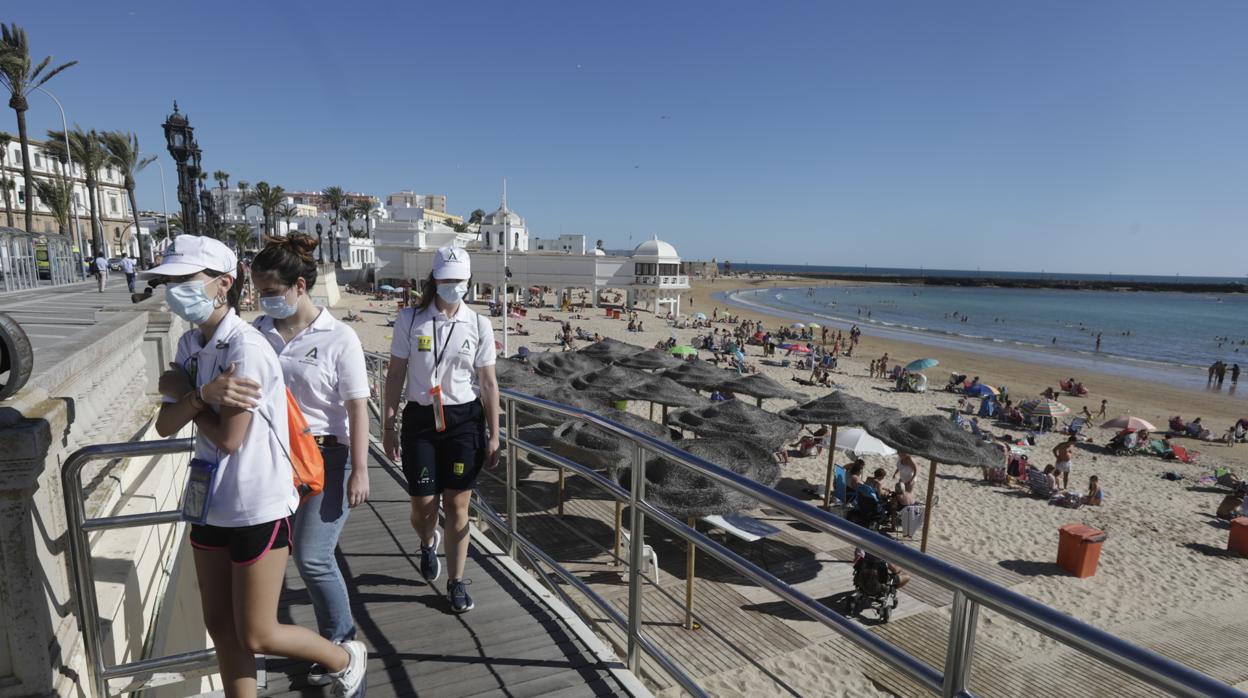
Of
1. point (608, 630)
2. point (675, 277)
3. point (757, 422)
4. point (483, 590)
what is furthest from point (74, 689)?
point (675, 277)

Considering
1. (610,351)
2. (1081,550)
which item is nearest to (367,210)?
(610,351)

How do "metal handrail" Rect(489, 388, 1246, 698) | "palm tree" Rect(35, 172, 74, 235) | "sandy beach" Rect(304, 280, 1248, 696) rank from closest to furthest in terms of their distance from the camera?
"metal handrail" Rect(489, 388, 1246, 698) < "sandy beach" Rect(304, 280, 1248, 696) < "palm tree" Rect(35, 172, 74, 235)

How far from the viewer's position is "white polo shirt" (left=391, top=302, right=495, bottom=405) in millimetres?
3195

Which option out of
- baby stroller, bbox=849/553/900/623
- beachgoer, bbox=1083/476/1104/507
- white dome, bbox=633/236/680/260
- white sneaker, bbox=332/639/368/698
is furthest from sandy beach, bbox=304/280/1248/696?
white dome, bbox=633/236/680/260

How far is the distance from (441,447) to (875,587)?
261 inches

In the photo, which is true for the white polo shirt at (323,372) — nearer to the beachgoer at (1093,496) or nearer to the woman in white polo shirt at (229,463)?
the woman in white polo shirt at (229,463)

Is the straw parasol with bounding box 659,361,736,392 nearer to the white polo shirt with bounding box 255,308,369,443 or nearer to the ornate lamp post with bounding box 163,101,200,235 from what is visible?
the ornate lamp post with bounding box 163,101,200,235

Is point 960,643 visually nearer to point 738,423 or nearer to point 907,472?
point 738,423

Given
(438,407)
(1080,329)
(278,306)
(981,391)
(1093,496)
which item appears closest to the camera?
(278,306)

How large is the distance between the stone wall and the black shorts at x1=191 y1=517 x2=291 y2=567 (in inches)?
18.4

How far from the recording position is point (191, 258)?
6.72 ft

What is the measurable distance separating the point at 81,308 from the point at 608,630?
14.0 metres

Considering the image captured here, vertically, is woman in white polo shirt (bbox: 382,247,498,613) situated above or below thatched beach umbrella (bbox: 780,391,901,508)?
above

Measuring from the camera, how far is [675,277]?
172 ft
